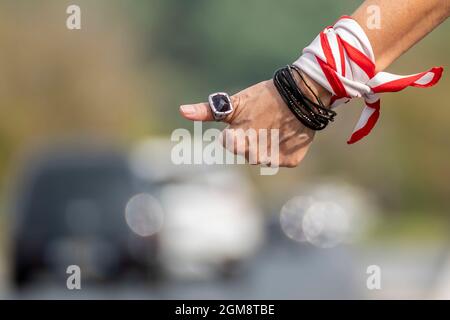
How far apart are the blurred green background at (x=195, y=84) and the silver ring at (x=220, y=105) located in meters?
35.3

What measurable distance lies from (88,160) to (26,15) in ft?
117

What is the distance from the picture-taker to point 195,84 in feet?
246

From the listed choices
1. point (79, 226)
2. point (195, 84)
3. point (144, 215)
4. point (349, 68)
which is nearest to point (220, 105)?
point (349, 68)

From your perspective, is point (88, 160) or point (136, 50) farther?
point (136, 50)

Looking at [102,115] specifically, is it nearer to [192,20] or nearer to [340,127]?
[340,127]

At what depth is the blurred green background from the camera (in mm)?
52125

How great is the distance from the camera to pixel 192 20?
8275 cm

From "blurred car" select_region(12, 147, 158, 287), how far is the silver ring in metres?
13.3

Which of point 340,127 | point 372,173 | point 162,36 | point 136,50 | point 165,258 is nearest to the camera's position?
point 165,258

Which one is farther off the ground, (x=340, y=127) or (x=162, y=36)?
(x=162, y=36)

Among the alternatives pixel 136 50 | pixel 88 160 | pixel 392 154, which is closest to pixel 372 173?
pixel 392 154

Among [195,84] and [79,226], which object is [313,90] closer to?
[79,226]

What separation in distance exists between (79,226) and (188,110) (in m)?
14.8
